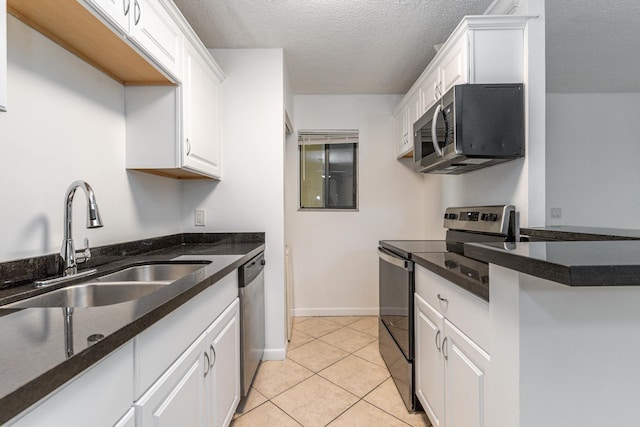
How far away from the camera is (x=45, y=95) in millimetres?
1149

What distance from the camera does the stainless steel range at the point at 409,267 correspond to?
160cm

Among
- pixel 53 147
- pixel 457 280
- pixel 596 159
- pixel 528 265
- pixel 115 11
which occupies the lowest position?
pixel 457 280

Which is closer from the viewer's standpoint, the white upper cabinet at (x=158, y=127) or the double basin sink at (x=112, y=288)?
the double basin sink at (x=112, y=288)

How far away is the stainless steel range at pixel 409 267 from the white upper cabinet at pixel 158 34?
1.60 meters

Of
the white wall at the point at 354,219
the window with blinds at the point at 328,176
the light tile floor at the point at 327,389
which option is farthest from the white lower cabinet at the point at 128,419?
the window with blinds at the point at 328,176

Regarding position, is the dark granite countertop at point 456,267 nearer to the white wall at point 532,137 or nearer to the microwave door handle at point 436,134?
the white wall at point 532,137

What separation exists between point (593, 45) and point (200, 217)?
3453 millimetres

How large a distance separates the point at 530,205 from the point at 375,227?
180 centimetres

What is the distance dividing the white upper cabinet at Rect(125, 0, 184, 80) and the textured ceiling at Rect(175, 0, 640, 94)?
47 centimetres

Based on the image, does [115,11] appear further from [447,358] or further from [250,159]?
[447,358]

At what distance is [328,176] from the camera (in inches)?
133

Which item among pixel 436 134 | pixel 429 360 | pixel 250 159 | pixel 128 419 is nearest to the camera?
pixel 128 419

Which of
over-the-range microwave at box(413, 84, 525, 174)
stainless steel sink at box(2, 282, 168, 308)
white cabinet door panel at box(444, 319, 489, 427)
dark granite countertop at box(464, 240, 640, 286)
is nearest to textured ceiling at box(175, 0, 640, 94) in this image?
over-the-range microwave at box(413, 84, 525, 174)

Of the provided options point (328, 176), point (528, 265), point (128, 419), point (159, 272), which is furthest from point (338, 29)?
point (128, 419)
